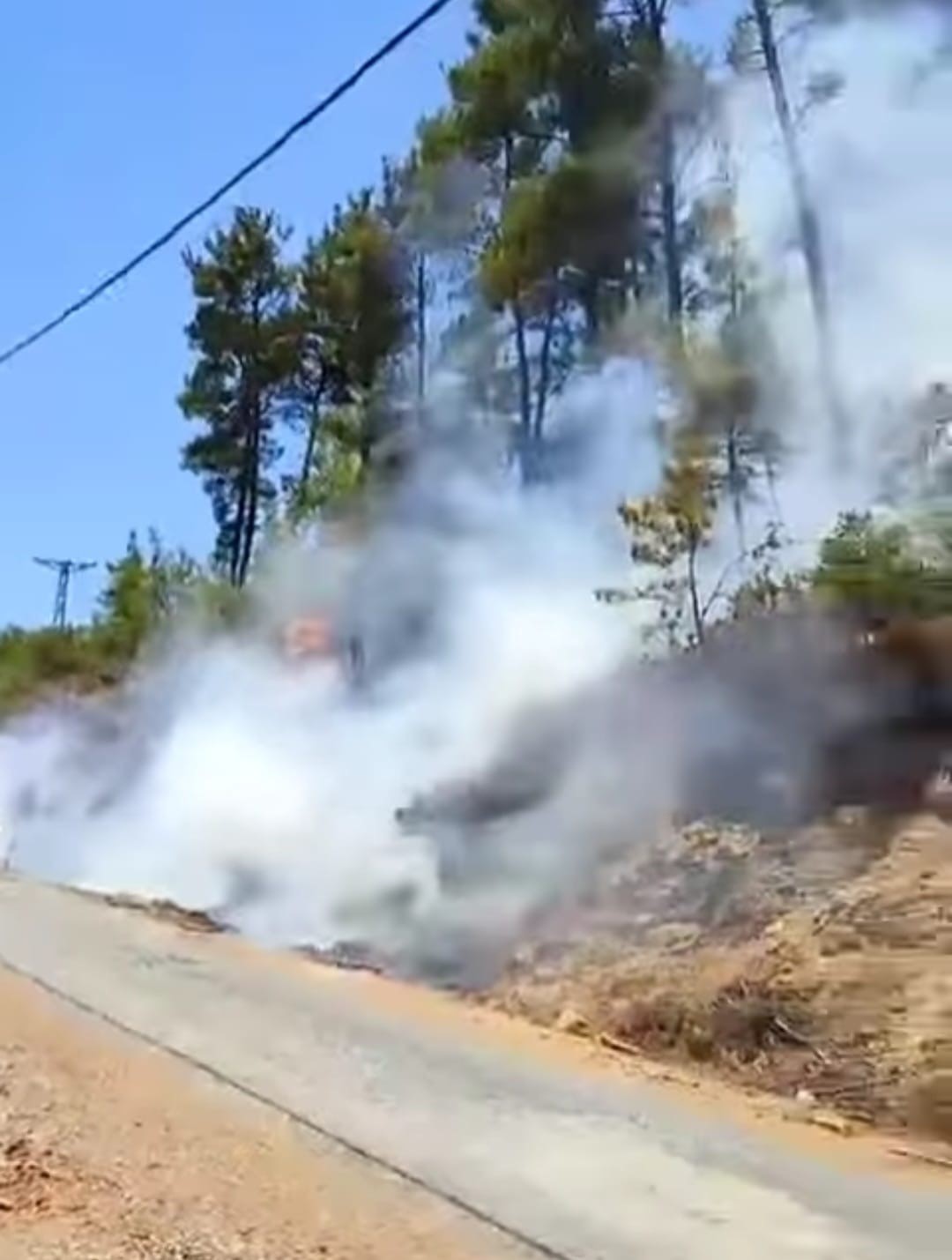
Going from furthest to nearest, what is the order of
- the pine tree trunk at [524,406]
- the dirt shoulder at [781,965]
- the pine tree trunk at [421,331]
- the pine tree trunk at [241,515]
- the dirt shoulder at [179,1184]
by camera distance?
the pine tree trunk at [241,515] → the pine tree trunk at [421,331] → the pine tree trunk at [524,406] → the dirt shoulder at [781,965] → the dirt shoulder at [179,1184]

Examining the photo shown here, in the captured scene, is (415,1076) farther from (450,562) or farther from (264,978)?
(450,562)

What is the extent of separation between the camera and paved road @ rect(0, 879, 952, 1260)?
27.2ft

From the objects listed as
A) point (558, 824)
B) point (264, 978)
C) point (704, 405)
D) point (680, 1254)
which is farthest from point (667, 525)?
point (680, 1254)

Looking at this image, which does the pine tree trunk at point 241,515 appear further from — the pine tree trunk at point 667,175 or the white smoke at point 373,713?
the pine tree trunk at point 667,175

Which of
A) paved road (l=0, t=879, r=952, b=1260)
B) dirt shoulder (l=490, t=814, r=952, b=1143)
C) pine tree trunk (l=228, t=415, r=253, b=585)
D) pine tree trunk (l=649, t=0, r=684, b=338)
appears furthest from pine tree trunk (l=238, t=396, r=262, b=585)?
paved road (l=0, t=879, r=952, b=1260)

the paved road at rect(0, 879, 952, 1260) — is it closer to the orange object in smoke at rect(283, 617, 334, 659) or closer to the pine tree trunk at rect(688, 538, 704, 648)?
the pine tree trunk at rect(688, 538, 704, 648)

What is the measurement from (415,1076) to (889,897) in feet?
13.5

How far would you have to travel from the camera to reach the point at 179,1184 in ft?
29.1

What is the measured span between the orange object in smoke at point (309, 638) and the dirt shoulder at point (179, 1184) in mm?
19668

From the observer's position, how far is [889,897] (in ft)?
48.6

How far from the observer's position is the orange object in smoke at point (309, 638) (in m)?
31.9

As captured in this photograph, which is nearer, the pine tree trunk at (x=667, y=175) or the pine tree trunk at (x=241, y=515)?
the pine tree trunk at (x=667, y=175)

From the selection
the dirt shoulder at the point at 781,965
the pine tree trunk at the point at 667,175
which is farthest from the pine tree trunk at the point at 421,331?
the dirt shoulder at the point at 781,965

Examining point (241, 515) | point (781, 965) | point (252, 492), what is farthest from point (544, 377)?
point (241, 515)
